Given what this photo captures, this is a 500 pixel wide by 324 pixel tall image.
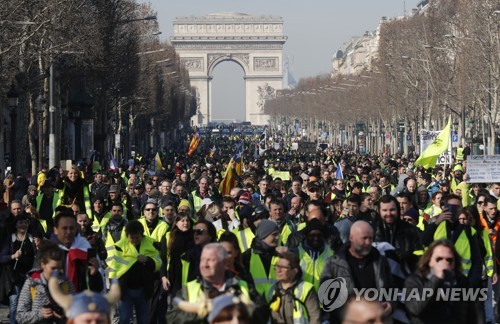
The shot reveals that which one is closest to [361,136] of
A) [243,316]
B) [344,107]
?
[344,107]

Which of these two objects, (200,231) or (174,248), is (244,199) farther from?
(200,231)

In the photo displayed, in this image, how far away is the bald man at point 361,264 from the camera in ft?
32.9

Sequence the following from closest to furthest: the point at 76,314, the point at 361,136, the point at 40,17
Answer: the point at 76,314 < the point at 40,17 < the point at 361,136

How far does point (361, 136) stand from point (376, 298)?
105 metres

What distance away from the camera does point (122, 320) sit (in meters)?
13.1

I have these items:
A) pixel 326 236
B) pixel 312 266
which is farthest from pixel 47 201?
pixel 312 266

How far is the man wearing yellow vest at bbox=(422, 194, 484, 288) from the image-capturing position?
11.8m

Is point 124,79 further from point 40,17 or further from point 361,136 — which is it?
point 361,136

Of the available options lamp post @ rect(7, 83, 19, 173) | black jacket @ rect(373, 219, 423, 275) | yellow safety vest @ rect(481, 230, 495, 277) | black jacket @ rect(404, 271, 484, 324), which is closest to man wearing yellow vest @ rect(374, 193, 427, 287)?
black jacket @ rect(373, 219, 423, 275)

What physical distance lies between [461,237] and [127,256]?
8.77 feet

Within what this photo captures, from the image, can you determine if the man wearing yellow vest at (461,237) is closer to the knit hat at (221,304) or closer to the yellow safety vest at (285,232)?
the yellow safety vest at (285,232)

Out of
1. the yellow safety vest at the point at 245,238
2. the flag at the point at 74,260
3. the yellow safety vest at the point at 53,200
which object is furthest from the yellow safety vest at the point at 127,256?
the yellow safety vest at the point at 53,200

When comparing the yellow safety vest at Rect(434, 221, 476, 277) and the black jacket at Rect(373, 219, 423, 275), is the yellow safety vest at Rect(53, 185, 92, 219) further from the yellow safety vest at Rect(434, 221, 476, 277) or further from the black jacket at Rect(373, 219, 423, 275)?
the black jacket at Rect(373, 219, 423, 275)

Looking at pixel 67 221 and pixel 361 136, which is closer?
pixel 67 221
